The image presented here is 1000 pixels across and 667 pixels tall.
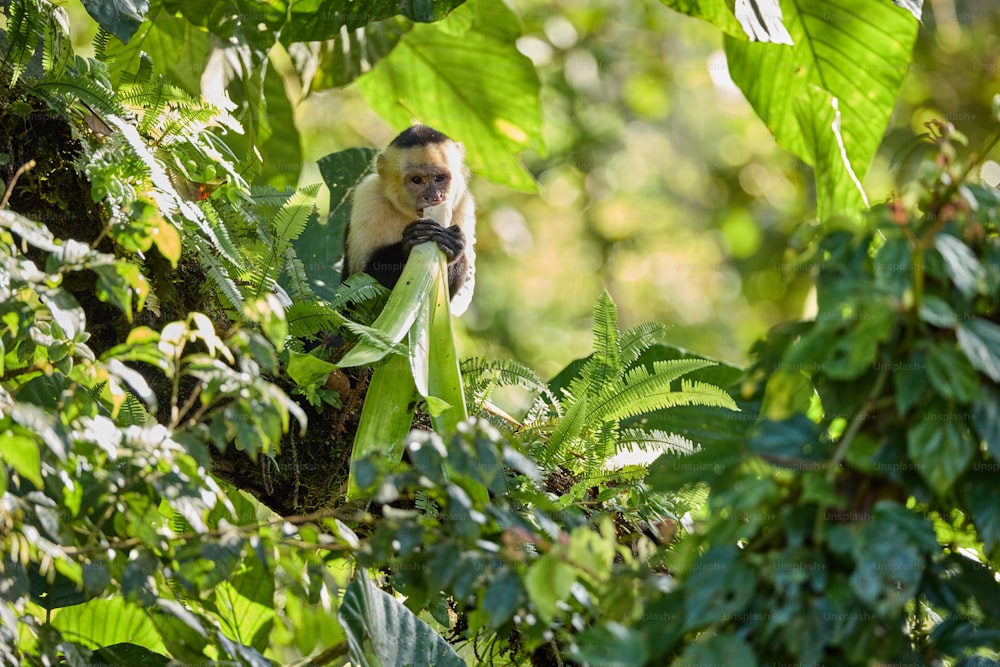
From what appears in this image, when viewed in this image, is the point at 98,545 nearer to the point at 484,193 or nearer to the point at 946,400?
the point at 946,400

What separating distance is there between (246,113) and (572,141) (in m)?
5.95

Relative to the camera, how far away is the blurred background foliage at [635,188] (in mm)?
8477

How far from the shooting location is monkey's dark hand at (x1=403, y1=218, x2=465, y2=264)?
335 centimetres

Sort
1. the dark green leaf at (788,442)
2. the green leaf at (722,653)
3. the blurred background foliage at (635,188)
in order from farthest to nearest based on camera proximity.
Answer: the blurred background foliage at (635,188) → the dark green leaf at (788,442) → the green leaf at (722,653)

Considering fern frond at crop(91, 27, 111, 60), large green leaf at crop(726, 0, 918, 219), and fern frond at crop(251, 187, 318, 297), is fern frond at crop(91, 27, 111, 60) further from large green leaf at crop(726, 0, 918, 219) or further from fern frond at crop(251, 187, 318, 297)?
large green leaf at crop(726, 0, 918, 219)

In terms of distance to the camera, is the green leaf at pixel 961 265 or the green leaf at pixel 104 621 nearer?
the green leaf at pixel 961 265

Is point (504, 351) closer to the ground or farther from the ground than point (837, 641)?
closer to the ground

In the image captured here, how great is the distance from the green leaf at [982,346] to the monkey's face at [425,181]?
9.73ft

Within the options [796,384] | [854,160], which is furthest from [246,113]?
[796,384]

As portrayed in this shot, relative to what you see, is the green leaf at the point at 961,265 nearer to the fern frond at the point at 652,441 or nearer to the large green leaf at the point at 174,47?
the fern frond at the point at 652,441

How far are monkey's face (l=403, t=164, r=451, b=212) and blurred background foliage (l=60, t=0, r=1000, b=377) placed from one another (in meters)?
3.89

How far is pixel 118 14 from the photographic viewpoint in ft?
7.71

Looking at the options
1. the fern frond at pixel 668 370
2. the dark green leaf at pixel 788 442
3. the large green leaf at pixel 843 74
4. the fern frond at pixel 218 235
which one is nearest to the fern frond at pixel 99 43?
the fern frond at pixel 218 235

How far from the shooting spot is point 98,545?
148cm
